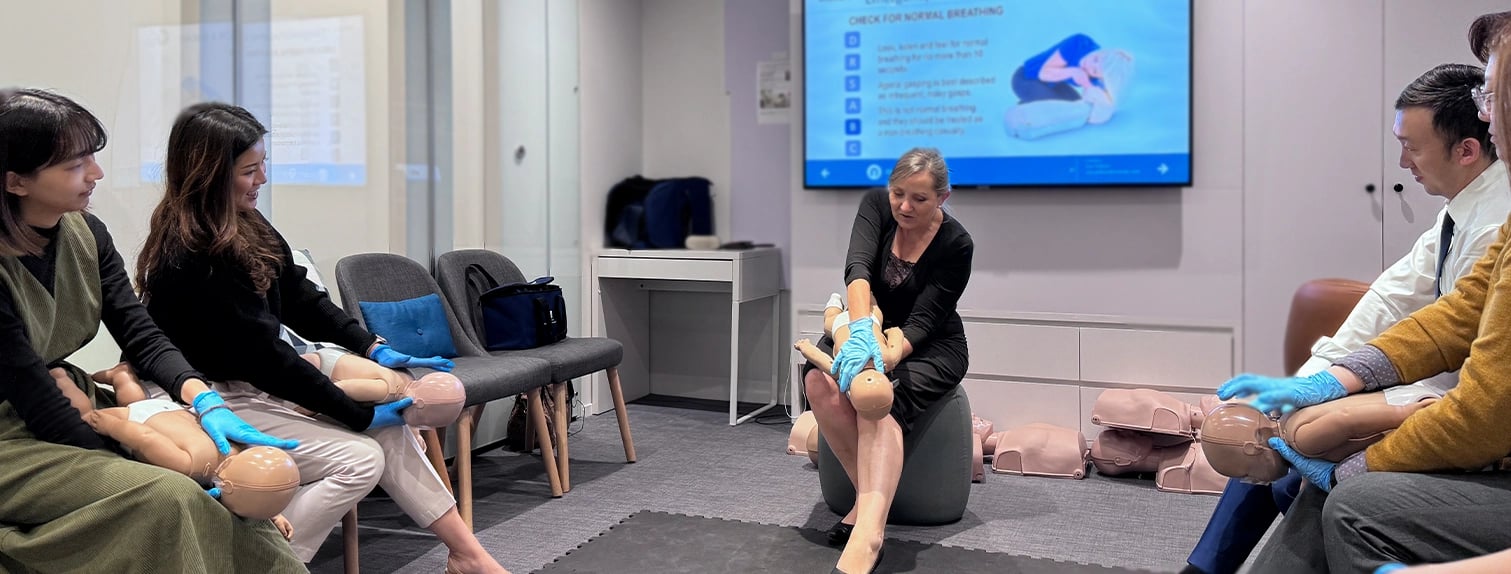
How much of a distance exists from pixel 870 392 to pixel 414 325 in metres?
1.60

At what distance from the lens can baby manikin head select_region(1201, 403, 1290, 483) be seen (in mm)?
1740

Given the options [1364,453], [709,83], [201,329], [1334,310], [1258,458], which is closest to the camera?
[1364,453]

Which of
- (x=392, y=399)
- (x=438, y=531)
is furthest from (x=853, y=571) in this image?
(x=392, y=399)

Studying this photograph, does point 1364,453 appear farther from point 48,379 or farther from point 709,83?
point 709,83

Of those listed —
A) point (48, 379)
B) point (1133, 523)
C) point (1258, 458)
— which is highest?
point (48, 379)

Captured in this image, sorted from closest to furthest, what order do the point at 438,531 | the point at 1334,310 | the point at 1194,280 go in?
the point at 438,531
the point at 1334,310
the point at 1194,280

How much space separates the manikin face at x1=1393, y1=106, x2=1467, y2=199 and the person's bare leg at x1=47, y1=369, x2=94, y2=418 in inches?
92.7

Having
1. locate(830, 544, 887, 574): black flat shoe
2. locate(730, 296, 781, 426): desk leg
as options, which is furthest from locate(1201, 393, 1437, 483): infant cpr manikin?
locate(730, 296, 781, 426): desk leg

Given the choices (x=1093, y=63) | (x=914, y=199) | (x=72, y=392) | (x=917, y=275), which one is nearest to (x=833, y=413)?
(x=917, y=275)

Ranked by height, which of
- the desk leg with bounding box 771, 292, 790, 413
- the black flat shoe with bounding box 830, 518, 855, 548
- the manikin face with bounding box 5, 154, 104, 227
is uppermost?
the manikin face with bounding box 5, 154, 104, 227

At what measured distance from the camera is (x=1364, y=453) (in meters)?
1.65

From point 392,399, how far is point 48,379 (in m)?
0.66

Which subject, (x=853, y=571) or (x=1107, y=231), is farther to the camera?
(x=1107, y=231)

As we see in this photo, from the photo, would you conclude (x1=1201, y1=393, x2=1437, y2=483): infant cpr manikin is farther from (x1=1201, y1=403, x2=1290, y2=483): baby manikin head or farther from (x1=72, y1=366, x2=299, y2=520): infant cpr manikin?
(x1=72, y1=366, x2=299, y2=520): infant cpr manikin
